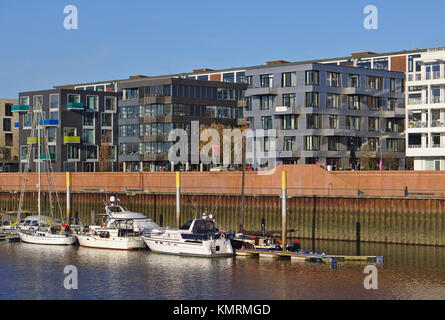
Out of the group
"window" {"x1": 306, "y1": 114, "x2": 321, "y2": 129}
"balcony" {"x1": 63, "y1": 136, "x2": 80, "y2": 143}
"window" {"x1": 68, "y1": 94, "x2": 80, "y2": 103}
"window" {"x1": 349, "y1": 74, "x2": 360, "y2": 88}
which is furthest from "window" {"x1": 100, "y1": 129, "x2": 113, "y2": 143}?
"window" {"x1": 349, "y1": 74, "x2": 360, "y2": 88}

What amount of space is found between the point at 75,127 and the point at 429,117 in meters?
68.2

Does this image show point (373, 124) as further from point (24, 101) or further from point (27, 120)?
point (24, 101)

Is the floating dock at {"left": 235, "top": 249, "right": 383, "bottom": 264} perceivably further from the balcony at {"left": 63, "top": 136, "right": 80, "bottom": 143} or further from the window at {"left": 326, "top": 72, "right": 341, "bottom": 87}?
the balcony at {"left": 63, "top": 136, "right": 80, "bottom": 143}

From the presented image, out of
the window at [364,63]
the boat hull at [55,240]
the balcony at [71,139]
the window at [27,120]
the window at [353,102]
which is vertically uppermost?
the window at [364,63]

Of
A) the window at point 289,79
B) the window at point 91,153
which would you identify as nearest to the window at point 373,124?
the window at point 289,79

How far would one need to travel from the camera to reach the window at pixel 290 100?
119 m

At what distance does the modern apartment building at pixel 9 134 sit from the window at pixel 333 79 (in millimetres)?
71023

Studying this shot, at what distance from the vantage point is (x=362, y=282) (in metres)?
53.8

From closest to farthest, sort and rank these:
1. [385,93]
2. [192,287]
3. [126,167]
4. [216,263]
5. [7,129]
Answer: [192,287] → [216,263] → [385,93] → [126,167] → [7,129]

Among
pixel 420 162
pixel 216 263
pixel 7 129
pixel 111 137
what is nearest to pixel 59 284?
pixel 216 263

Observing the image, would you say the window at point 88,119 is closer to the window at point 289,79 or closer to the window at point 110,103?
the window at point 110,103

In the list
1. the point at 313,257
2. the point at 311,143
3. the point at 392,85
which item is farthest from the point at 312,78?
the point at 313,257
